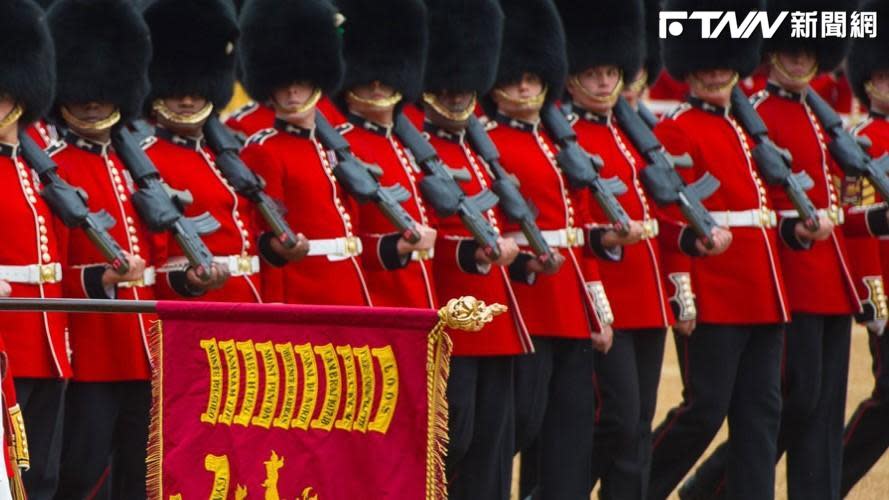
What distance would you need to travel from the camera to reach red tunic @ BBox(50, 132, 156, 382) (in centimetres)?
628

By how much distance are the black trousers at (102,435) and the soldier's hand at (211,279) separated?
0.30m

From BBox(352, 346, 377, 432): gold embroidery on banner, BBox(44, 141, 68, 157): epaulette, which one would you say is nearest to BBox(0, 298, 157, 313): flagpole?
BBox(352, 346, 377, 432): gold embroidery on banner

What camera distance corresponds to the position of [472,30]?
7.40 meters

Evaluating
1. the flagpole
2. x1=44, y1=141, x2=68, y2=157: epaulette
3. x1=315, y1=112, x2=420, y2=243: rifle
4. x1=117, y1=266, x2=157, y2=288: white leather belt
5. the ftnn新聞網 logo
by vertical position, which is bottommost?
the flagpole

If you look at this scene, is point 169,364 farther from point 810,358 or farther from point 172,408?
point 810,358

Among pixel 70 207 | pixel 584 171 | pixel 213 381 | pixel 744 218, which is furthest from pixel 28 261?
pixel 744 218

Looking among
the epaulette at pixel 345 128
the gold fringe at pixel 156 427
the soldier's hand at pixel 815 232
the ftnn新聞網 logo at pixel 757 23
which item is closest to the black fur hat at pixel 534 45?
the epaulette at pixel 345 128

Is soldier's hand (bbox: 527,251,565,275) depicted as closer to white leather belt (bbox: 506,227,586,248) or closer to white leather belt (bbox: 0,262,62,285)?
white leather belt (bbox: 506,227,586,248)

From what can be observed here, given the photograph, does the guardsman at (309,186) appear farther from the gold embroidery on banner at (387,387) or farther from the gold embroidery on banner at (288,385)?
the gold embroidery on banner at (387,387)

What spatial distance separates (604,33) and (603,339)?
114cm

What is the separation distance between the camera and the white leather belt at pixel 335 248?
6824mm

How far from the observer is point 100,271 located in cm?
621

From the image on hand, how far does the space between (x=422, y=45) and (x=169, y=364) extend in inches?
85.9

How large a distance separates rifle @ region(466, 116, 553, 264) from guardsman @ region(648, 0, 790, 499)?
0.65 m
